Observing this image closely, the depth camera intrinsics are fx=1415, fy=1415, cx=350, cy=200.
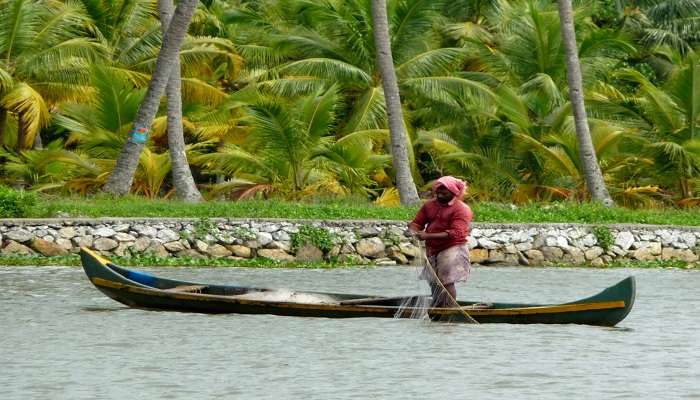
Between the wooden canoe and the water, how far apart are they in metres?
0.17

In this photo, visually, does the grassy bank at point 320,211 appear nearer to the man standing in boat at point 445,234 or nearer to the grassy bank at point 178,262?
the grassy bank at point 178,262

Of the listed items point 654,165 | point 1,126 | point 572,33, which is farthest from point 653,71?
point 1,126

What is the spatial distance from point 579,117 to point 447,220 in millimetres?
13214

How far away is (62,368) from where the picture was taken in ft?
41.9

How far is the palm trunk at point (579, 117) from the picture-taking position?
92.2 feet

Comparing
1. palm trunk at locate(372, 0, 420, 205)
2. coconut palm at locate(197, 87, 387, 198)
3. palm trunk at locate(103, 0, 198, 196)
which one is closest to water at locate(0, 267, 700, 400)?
palm trunk at locate(103, 0, 198, 196)

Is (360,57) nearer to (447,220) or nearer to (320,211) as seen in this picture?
(320,211)

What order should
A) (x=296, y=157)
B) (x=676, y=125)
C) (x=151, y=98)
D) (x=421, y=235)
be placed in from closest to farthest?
(x=421, y=235) < (x=151, y=98) < (x=296, y=157) < (x=676, y=125)

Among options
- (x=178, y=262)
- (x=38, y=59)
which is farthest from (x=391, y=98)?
(x=38, y=59)

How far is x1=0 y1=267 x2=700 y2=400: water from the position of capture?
466 inches

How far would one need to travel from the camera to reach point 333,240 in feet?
79.7

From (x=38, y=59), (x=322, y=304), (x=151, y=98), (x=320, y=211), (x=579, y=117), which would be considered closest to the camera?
(x=322, y=304)

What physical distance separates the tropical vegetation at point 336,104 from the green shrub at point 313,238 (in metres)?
4.20

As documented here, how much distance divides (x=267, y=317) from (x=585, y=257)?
10.1 m
